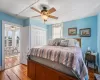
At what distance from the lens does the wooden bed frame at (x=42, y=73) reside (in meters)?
1.87

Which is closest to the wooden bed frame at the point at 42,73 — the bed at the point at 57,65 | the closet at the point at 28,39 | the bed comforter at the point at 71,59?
the bed at the point at 57,65

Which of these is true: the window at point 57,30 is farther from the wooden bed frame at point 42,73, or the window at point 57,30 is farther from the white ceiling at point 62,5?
the wooden bed frame at point 42,73

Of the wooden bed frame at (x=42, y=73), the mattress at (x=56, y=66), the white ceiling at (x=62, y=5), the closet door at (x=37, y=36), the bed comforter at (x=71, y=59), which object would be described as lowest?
the wooden bed frame at (x=42, y=73)

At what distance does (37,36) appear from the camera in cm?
482

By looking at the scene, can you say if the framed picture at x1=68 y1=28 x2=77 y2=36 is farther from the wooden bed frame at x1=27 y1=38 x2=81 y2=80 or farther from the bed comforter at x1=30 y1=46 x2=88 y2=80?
the wooden bed frame at x1=27 y1=38 x2=81 y2=80

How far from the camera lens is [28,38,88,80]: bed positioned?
1.61 metres

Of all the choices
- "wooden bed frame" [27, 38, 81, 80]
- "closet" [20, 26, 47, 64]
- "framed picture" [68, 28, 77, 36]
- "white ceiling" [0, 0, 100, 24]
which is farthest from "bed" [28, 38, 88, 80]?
"framed picture" [68, 28, 77, 36]

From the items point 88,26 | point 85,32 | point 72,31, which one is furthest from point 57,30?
point 88,26

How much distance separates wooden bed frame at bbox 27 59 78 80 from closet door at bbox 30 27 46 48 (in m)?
1.78

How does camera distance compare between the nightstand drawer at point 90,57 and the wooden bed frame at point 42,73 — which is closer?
the wooden bed frame at point 42,73

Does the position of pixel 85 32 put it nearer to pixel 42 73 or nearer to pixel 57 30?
pixel 57 30

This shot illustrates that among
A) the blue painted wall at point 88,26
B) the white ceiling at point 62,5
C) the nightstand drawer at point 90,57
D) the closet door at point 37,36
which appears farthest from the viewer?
the closet door at point 37,36

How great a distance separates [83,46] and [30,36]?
299 cm

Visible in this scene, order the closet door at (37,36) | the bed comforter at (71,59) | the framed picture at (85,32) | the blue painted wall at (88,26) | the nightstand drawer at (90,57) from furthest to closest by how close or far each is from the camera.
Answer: the closet door at (37,36) < the framed picture at (85,32) < the blue painted wall at (88,26) < the nightstand drawer at (90,57) < the bed comforter at (71,59)
